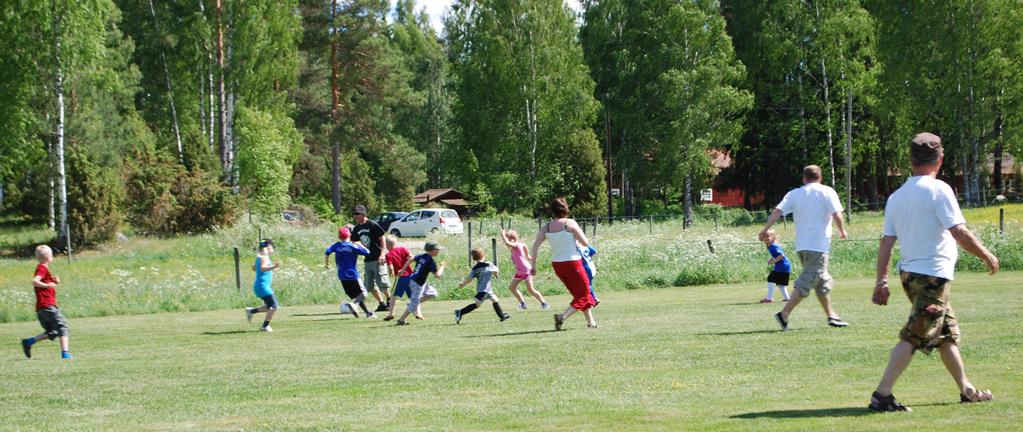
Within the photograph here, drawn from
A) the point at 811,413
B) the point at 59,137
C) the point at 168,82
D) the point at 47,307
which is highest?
the point at 168,82

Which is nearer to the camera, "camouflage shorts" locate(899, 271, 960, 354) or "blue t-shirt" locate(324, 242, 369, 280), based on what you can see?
"camouflage shorts" locate(899, 271, 960, 354)

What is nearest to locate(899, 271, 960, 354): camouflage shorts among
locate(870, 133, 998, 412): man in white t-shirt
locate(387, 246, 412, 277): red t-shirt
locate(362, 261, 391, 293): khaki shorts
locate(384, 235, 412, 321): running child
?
locate(870, 133, 998, 412): man in white t-shirt

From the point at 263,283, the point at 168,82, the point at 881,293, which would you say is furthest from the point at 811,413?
the point at 168,82

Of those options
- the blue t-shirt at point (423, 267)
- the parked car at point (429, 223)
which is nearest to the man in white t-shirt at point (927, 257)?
the blue t-shirt at point (423, 267)

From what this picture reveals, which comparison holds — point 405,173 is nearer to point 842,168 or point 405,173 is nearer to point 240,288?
point 842,168

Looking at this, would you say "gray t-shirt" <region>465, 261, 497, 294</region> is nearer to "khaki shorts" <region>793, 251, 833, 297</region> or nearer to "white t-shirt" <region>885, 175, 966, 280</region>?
"khaki shorts" <region>793, 251, 833, 297</region>

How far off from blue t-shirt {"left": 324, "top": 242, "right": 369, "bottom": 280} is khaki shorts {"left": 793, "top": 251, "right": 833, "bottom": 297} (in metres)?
8.27

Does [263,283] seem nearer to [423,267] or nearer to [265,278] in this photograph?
[265,278]

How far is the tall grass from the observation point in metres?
23.4

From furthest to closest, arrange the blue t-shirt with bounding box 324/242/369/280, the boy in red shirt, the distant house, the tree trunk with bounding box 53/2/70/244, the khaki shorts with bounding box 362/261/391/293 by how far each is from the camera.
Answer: the distant house
the tree trunk with bounding box 53/2/70/244
the khaki shorts with bounding box 362/261/391/293
the blue t-shirt with bounding box 324/242/369/280
the boy in red shirt

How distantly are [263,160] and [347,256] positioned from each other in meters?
32.5

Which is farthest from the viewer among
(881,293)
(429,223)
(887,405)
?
(429,223)

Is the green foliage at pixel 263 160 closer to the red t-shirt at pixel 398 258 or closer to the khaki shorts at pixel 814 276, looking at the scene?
the red t-shirt at pixel 398 258

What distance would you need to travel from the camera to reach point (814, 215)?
12305mm
